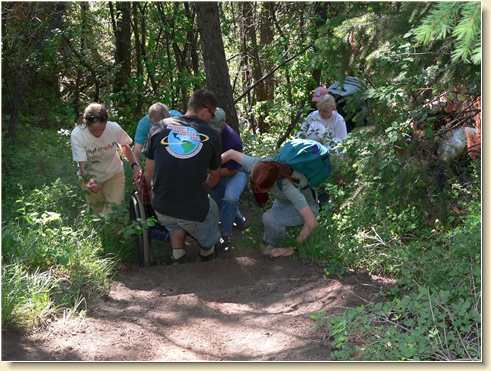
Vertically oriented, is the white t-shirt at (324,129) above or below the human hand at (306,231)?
above

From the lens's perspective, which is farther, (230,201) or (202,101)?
(230,201)

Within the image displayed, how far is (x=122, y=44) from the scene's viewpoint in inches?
535

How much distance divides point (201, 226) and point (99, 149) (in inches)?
59.4

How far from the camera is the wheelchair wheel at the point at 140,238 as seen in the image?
6.59 meters

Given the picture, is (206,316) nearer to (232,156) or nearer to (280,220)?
(280,220)

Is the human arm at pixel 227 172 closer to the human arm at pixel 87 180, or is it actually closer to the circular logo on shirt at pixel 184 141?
the circular logo on shirt at pixel 184 141

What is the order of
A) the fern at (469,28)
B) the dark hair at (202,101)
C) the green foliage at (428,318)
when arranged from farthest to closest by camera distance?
the dark hair at (202,101) < the green foliage at (428,318) < the fern at (469,28)

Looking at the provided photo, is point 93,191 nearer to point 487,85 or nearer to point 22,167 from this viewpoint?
point 22,167

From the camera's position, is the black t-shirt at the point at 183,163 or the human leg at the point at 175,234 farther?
the human leg at the point at 175,234

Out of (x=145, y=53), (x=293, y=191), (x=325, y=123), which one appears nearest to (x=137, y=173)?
(x=293, y=191)

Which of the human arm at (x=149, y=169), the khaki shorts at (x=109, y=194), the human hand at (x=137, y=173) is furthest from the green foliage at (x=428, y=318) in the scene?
the khaki shorts at (x=109, y=194)

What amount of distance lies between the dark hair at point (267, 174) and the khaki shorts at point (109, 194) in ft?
5.27

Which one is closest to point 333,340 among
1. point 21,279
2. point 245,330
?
point 245,330

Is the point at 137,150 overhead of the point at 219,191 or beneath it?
overhead
